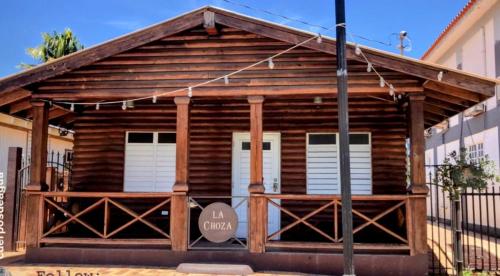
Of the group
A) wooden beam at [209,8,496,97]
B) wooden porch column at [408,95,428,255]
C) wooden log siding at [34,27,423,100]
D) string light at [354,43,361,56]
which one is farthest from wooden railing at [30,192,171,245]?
wooden porch column at [408,95,428,255]

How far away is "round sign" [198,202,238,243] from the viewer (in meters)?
7.57

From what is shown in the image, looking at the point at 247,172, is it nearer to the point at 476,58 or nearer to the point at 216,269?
the point at 216,269

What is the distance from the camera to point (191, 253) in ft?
25.0

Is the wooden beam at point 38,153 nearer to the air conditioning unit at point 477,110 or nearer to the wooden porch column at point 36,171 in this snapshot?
the wooden porch column at point 36,171

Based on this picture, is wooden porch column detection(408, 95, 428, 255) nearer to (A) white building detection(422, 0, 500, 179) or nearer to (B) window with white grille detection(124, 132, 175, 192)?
(A) white building detection(422, 0, 500, 179)

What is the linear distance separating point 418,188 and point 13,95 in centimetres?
726

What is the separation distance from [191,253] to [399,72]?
15.0ft

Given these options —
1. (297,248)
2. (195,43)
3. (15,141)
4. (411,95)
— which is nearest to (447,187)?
(411,95)

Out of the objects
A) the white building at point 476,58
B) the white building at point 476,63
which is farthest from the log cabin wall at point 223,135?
the white building at point 476,58

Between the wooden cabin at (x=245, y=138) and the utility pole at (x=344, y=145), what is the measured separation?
2.21 m

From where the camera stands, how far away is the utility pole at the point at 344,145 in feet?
16.0

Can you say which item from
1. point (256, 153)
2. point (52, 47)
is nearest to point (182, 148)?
point (256, 153)

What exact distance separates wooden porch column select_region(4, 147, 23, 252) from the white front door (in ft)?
14.7

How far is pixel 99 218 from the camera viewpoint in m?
9.95
